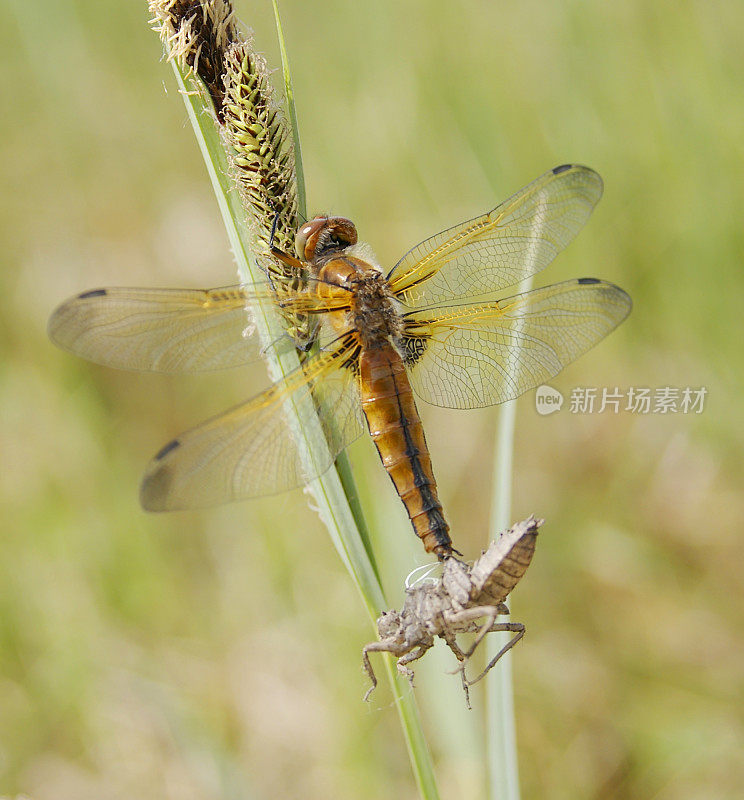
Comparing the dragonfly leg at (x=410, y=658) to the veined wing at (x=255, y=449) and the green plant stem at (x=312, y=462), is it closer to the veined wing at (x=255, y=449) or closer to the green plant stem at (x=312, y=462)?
the green plant stem at (x=312, y=462)

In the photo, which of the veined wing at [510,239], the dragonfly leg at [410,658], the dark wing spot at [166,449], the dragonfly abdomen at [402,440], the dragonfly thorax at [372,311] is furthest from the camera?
the veined wing at [510,239]

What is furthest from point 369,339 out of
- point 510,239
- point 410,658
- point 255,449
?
point 410,658

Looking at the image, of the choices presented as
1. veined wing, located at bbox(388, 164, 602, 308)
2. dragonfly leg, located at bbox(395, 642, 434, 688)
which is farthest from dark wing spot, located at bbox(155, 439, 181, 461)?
veined wing, located at bbox(388, 164, 602, 308)

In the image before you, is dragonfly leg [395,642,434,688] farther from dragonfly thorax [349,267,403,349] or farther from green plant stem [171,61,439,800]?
dragonfly thorax [349,267,403,349]

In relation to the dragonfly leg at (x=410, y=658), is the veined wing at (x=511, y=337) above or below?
above

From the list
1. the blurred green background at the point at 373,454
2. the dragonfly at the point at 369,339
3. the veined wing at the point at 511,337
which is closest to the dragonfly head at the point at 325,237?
the dragonfly at the point at 369,339

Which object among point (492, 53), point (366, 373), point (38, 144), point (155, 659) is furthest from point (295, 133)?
point (38, 144)

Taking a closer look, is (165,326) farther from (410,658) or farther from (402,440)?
(410,658)
